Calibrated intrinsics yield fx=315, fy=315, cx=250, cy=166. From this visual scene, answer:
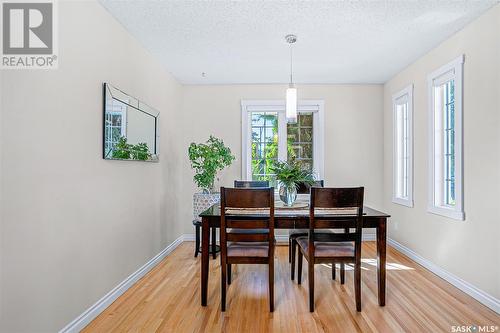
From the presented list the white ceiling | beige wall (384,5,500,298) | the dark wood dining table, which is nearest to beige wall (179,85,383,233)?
the white ceiling

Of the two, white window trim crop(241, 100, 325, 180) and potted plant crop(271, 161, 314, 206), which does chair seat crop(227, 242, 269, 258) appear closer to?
potted plant crop(271, 161, 314, 206)

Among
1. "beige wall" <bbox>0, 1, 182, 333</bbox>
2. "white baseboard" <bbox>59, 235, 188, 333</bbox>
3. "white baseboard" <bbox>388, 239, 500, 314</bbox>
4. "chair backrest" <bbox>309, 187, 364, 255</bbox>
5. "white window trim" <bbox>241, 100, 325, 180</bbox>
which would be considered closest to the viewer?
"beige wall" <bbox>0, 1, 182, 333</bbox>

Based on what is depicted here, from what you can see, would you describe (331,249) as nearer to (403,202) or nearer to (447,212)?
(447,212)

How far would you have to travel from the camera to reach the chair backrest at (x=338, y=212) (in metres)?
2.46

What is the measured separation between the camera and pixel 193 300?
2.73m

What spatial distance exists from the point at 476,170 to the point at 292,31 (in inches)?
82.8

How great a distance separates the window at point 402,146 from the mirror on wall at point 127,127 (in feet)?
10.6

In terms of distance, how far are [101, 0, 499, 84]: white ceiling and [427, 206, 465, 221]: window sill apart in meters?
1.76

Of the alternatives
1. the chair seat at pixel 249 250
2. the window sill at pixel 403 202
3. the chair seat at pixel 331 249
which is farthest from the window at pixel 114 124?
the window sill at pixel 403 202

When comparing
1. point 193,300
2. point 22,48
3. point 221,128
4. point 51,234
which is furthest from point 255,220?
point 221,128

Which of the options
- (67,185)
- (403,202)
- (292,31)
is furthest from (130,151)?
(403,202)

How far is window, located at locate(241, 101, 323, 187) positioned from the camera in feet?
16.2

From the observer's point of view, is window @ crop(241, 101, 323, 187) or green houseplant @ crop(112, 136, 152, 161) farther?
window @ crop(241, 101, 323, 187)

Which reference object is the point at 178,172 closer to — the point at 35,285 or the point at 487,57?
the point at 35,285
